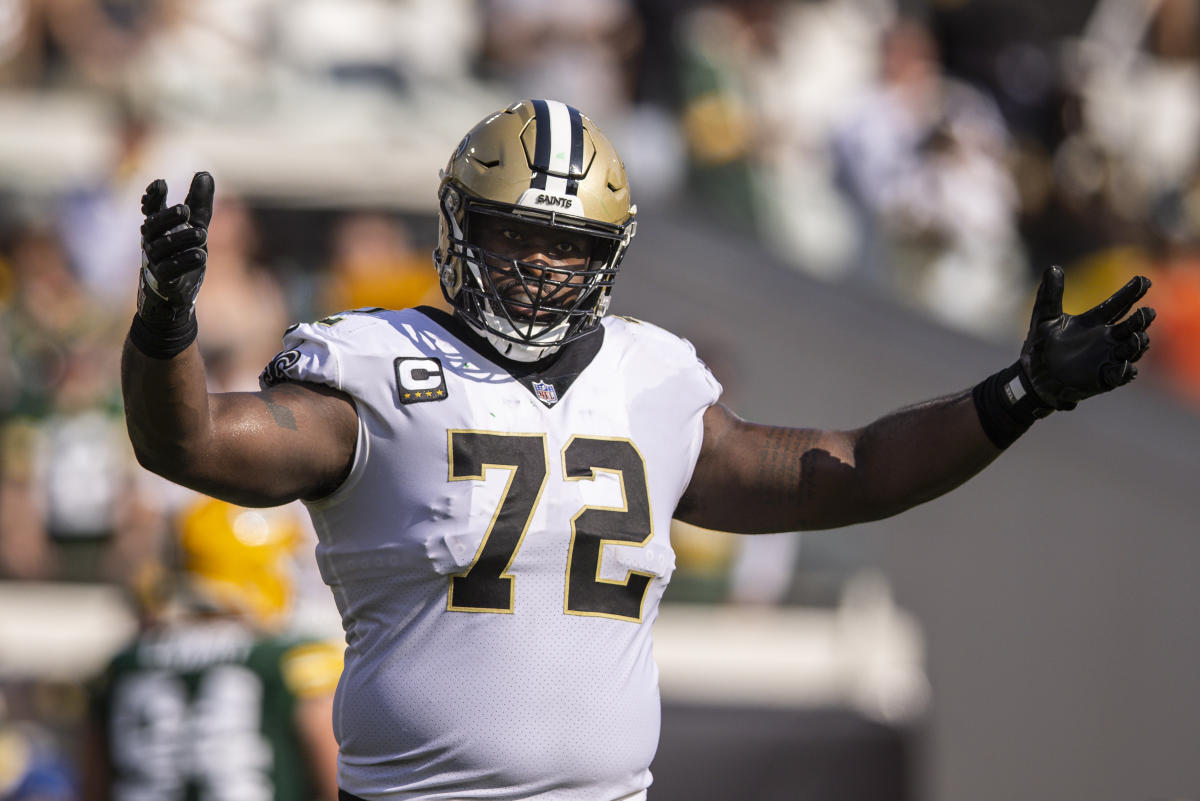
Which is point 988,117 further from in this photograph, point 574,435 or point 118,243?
point 574,435

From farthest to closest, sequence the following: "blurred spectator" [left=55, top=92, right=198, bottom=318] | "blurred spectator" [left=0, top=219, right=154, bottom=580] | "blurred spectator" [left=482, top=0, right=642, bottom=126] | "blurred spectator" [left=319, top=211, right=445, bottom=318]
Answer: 1. "blurred spectator" [left=482, top=0, right=642, bottom=126]
2. "blurred spectator" [left=55, top=92, right=198, bottom=318]
3. "blurred spectator" [left=319, top=211, right=445, bottom=318]
4. "blurred spectator" [left=0, top=219, right=154, bottom=580]

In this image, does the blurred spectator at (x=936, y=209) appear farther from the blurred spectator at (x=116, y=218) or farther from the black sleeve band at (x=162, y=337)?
the black sleeve band at (x=162, y=337)

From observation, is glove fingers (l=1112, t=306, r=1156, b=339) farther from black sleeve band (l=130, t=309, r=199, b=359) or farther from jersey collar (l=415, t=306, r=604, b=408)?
black sleeve band (l=130, t=309, r=199, b=359)

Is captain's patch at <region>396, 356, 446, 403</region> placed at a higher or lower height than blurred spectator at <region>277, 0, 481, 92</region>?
lower

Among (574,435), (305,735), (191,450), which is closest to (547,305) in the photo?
(574,435)

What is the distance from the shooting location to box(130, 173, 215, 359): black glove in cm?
254

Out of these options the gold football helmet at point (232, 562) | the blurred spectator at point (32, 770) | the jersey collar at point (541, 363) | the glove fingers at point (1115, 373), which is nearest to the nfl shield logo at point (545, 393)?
the jersey collar at point (541, 363)

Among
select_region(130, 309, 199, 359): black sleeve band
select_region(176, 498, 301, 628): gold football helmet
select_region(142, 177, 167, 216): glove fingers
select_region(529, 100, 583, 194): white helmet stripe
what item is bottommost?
select_region(176, 498, 301, 628): gold football helmet

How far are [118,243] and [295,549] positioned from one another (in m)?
3.72

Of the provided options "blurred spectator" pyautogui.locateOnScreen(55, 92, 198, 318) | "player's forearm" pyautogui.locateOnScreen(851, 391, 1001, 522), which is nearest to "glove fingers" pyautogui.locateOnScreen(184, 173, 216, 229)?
"player's forearm" pyautogui.locateOnScreen(851, 391, 1001, 522)

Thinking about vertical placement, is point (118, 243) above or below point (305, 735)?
above

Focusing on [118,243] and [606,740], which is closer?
[606,740]

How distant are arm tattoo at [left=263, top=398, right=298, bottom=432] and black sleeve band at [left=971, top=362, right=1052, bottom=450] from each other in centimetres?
128

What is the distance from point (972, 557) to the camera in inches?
349
